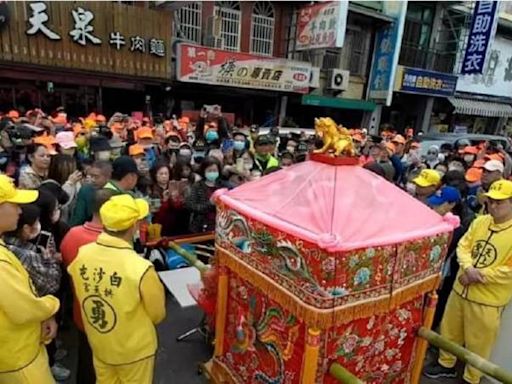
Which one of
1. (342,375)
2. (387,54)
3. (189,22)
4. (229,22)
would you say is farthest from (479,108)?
(342,375)

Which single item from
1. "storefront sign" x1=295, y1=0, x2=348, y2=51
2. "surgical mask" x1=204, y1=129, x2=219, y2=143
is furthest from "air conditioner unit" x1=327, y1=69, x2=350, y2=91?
"surgical mask" x1=204, y1=129, x2=219, y2=143

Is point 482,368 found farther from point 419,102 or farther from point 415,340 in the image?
point 419,102

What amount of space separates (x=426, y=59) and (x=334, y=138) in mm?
17203

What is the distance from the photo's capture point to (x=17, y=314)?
186cm

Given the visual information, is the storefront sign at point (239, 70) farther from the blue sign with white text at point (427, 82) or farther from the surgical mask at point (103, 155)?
the surgical mask at point (103, 155)

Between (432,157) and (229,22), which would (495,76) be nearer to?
(229,22)

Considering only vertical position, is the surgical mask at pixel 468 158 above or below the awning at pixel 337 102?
below

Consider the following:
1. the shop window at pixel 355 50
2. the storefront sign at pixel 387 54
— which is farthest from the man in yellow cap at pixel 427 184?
the shop window at pixel 355 50

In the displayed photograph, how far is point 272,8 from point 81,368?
13090 mm

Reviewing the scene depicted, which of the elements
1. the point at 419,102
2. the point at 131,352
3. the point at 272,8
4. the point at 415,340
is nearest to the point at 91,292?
the point at 131,352

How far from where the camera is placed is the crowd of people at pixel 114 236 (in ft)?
6.63

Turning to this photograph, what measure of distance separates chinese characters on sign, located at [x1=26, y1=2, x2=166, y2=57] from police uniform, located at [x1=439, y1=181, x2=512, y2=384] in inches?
382

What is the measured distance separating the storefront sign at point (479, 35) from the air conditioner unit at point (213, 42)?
974cm

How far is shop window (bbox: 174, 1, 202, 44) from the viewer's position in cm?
1169
